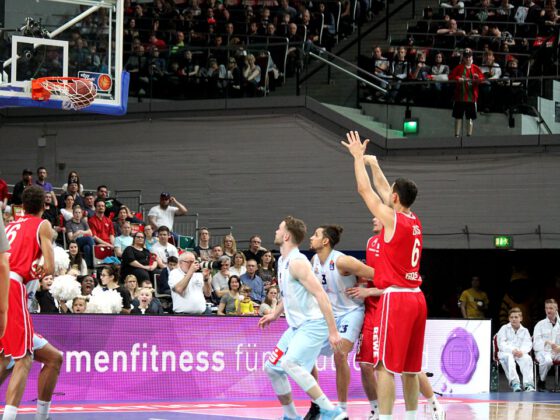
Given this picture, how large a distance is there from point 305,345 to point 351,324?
1.14 metres

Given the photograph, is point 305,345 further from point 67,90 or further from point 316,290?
point 67,90

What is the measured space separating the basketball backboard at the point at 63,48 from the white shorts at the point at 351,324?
587cm

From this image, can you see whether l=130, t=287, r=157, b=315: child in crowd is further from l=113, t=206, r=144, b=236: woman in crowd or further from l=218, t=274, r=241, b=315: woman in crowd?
l=113, t=206, r=144, b=236: woman in crowd

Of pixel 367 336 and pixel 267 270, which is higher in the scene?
pixel 367 336

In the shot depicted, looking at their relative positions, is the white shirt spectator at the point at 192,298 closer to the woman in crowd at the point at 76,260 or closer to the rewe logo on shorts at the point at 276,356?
the woman in crowd at the point at 76,260

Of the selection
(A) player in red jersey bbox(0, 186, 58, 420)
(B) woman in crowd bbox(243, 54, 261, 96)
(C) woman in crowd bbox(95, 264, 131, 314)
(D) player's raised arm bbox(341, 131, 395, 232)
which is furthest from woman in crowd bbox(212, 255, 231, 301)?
(D) player's raised arm bbox(341, 131, 395, 232)

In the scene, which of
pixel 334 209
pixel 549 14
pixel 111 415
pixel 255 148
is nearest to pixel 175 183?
pixel 255 148

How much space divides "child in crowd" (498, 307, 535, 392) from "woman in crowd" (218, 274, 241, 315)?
4.91 m

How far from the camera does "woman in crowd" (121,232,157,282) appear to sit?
18750 millimetres

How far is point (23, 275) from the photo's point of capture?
10.2 m

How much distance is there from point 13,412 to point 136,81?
15056 mm

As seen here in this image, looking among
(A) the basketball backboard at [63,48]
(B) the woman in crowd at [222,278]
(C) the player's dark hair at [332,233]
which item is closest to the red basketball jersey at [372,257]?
(C) the player's dark hair at [332,233]

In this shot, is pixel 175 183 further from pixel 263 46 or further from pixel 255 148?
pixel 263 46

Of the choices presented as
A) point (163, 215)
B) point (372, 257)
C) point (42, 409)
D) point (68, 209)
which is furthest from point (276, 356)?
point (163, 215)
